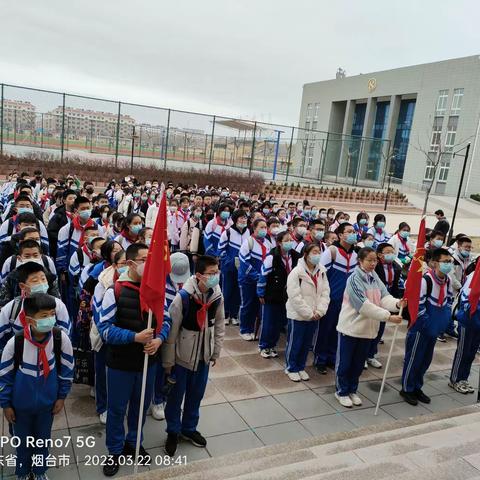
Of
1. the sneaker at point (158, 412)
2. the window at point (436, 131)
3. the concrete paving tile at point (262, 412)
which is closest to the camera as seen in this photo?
the sneaker at point (158, 412)

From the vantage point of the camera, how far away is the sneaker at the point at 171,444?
381 cm

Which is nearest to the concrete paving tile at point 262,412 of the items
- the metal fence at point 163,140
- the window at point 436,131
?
the metal fence at point 163,140

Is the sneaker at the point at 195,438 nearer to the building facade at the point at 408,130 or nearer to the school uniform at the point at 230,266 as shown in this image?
the school uniform at the point at 230,266

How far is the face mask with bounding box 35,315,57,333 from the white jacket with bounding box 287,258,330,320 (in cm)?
290

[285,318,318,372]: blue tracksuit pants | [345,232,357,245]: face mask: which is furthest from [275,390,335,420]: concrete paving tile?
[345,232,357,245]: face mask

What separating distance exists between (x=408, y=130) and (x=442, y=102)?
5489 millimetres

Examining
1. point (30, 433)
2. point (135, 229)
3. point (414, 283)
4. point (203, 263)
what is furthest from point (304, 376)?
point (30, 433)

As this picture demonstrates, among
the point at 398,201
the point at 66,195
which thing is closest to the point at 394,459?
the point at 66,195

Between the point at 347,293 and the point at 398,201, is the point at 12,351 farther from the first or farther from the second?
the point at 398,201

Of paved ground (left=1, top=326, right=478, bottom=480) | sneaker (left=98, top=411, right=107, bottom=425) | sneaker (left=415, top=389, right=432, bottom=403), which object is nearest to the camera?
paved ground (left=1, top=326, right=478, bottom=480)

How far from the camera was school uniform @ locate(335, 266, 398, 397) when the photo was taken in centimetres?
475

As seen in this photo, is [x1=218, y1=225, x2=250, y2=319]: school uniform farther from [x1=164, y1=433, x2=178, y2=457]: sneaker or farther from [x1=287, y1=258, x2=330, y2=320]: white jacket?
[x1=164, y1=433, x2=178, y2=457]: sneaker

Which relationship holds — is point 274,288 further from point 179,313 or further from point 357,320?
point 179,313

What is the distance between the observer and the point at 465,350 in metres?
5.62
